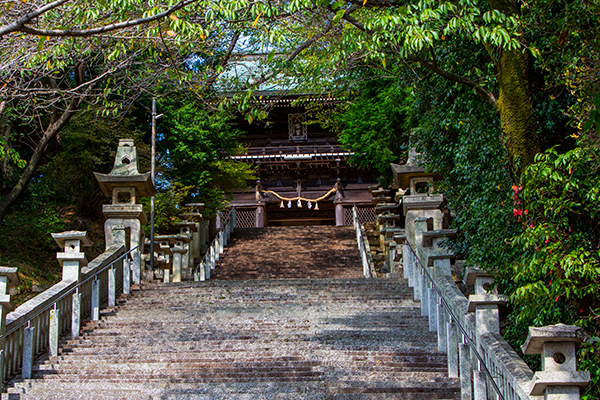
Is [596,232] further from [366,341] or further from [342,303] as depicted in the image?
[342,303]

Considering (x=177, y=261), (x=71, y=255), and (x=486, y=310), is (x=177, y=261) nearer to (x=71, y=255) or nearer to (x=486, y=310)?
(x=71, y=255)

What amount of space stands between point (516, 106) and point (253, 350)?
3.88 metres

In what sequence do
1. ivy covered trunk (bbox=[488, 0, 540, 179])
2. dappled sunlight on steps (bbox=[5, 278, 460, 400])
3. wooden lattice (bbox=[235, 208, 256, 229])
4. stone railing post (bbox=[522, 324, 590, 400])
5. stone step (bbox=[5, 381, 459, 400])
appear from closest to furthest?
stone railing post (bbox=[522, 324, 590, 400]) < stone step (bbox=[5, 381, 459, 400]) < dappled sunlight on steps (bbox=[5, 278, 460, 400]) < ivy covered trunk (bbox=[488, 0, 540, 179]) < wooden lattice (bbox=[235, 208, 256, 229])

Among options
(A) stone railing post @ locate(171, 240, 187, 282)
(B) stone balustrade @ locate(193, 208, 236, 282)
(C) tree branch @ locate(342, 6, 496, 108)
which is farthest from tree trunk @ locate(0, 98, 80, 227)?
(C) tree branch @ locate(342, 6, 496, 108)

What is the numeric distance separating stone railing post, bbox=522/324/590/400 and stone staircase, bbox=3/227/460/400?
213 cm

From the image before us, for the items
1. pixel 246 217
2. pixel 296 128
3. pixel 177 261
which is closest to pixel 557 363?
pixel 177 261

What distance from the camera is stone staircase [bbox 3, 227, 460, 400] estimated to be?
19.5ft

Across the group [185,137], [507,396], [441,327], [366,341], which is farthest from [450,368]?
[185,137]

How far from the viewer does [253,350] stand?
6945 millimetres

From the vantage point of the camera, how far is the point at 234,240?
1936 cm

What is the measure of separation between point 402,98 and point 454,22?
362 inches

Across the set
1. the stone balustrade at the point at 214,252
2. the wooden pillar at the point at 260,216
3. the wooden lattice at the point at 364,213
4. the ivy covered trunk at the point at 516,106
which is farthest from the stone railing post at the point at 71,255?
the wooden lattice at the point at 364,213

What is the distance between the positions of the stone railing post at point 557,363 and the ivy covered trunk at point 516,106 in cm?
306

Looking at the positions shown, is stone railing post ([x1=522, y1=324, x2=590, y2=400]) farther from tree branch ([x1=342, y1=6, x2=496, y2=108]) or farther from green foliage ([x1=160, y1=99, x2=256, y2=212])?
green foliage ([x1=160, y1=99, x2=256, y2=212])
